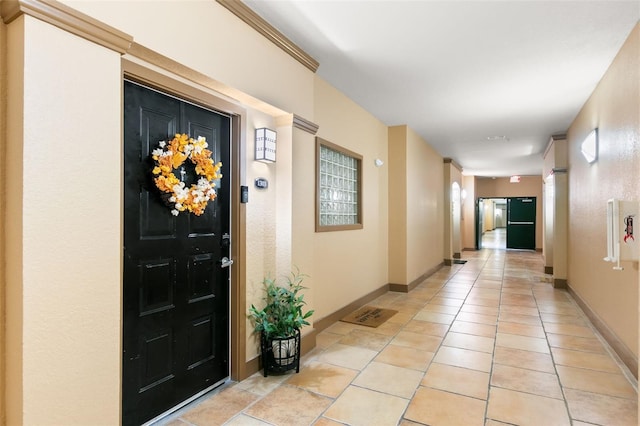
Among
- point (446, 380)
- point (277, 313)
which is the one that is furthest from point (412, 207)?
point (277, 313)

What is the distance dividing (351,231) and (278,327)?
2.04 meters

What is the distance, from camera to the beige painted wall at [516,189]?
39.6 ft

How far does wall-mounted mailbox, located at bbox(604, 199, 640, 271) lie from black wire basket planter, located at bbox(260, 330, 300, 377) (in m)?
2.44

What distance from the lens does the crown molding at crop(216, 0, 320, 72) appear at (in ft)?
7.75

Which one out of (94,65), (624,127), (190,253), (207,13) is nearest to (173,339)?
(190,253)

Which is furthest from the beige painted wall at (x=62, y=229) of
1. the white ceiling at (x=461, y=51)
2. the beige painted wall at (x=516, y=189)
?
the beige painted wall at (x=516, y=189)

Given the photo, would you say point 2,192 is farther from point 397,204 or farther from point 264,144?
point 397,204

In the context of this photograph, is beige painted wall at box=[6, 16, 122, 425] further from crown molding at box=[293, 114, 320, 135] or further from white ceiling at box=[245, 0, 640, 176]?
crown molding at box=[293, 114, 320, 135]

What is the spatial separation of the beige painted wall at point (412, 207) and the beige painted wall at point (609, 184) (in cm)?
232

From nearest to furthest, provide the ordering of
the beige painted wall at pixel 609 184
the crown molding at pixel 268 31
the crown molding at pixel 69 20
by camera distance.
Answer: the crown molding at pixel 69 20 → the crown molding at pixel 268 31 → the beige painted wall at pixel 609 184

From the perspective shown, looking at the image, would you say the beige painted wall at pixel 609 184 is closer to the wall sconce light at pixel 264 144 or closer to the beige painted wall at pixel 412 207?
the beige painted wall at pixel 412 207

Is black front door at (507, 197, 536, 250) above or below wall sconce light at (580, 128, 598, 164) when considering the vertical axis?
below

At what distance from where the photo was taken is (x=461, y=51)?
10.3 ft

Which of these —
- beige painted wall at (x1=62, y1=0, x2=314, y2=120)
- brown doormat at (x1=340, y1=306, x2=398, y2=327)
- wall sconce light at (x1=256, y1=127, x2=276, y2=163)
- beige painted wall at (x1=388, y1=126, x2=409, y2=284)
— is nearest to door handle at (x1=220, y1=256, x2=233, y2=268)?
wall sconce light at (x1=256, y1=127, x2=276, y2=163)
